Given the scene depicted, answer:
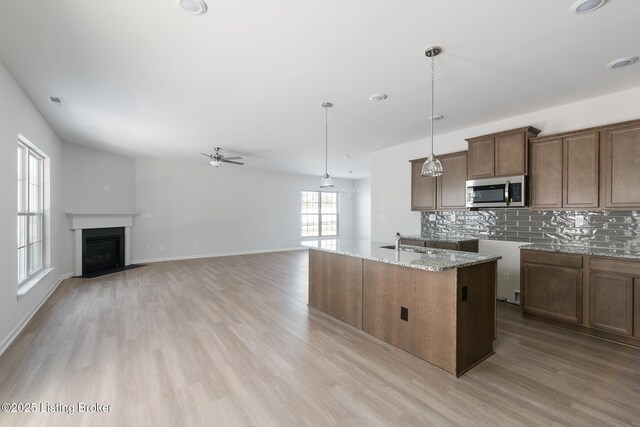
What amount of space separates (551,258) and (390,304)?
2099 mm

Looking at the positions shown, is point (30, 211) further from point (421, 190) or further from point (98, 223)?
point (421, 190)

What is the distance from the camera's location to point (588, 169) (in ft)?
10.7

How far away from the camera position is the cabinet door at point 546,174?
3.47 meters

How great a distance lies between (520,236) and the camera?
4082 mm

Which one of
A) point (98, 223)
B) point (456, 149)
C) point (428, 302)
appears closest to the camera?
point (428, 302)

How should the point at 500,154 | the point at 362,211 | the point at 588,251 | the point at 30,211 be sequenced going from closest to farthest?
the point at 588,251
the point at 500,154
the point at 30,211
the point at 362,211

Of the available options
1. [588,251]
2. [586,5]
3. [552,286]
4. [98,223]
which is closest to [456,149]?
[588,251]

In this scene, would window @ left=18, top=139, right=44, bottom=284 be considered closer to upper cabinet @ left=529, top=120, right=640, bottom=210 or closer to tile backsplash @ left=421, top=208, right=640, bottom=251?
tile backsplash @ left=421, top=208, right=640, bottom=251

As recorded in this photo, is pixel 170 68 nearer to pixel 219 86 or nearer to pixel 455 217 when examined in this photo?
pixel 219 86

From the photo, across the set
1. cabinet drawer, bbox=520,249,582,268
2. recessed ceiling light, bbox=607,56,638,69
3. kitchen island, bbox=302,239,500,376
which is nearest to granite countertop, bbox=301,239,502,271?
kitchen island, bbox=302,239,500,376

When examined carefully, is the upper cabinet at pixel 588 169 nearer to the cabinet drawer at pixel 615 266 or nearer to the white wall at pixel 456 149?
the white wall at pixel 456 149

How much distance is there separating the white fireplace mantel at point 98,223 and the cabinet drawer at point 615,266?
8445mm

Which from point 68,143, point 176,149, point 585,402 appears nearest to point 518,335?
point 585,402

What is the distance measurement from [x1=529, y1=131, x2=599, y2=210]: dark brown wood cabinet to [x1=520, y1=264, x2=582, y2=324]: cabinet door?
0.83 metres
